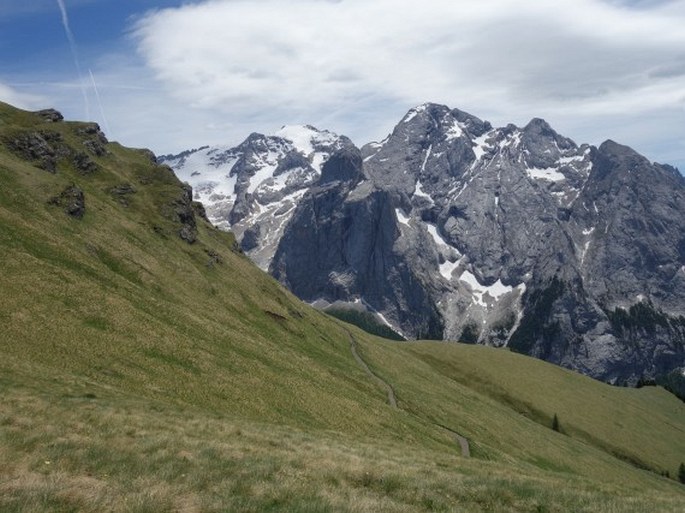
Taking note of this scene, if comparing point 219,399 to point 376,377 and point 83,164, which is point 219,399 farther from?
point 83,164

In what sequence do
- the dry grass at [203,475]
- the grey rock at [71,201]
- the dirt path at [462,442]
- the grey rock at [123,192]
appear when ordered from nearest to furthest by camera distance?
the dry grass at [203,475] < the dirt path at [462,442] < the grey rock at [71,201] < the grey rock at [123,192]

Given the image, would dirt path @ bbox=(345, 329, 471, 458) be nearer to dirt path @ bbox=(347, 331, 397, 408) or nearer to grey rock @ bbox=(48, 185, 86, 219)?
dirt path @ bbox=(347, 331, 397, 408)

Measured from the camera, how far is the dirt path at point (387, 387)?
7256cm

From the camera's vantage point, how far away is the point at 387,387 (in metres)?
92.6

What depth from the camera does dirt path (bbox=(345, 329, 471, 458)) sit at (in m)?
72.6

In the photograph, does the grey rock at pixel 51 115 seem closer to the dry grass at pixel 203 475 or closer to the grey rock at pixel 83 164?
the grey rock at pixel 83 164

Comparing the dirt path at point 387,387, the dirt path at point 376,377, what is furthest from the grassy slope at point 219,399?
the dirt path at point 376,377

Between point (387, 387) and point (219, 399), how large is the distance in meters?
46.0

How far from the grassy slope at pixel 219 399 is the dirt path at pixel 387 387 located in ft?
6.24

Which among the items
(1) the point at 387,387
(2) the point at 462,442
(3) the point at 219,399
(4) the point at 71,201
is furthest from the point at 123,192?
(2) the point at 462,442

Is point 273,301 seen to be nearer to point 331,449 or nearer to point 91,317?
point 91,317

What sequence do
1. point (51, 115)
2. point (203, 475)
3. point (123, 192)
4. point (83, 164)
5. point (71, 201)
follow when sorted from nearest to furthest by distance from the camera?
point (203, 475) → point (71, 201) → point (123, 192) → point (83, 164) → point (51, 115)

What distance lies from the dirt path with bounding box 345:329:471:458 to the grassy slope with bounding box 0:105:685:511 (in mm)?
1902

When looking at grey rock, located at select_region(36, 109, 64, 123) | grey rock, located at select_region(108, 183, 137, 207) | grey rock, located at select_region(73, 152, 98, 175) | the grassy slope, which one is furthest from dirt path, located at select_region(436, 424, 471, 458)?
grey rock, located at select_region(36, 109, 64, 123)
